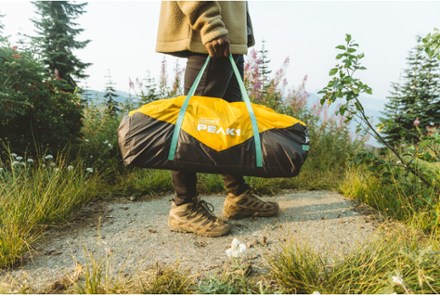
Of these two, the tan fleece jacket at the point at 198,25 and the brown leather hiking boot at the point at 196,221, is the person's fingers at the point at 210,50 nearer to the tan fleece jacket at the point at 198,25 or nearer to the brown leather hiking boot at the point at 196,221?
the tan fleece jacket at the point at 198,25

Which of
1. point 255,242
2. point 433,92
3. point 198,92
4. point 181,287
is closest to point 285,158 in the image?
point 255,242

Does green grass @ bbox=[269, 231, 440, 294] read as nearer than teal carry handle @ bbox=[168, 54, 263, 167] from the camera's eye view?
Yes

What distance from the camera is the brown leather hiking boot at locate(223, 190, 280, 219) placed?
2670mm

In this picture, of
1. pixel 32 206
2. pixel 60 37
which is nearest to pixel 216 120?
pixel 32 206

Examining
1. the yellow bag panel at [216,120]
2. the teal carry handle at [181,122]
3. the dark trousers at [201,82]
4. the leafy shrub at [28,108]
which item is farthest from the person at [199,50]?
the leafy shrub at [28,108]

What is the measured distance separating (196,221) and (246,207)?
1.51 feet

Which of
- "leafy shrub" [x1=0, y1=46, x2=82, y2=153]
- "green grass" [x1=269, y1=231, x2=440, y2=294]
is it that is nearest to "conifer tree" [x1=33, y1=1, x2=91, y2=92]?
"leafy shrub" [x1=0, y1=46, x2=82, y2=153]

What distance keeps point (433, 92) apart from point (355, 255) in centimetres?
1271

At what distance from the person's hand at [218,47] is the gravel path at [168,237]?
113 cm

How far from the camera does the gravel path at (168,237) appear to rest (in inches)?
76.4

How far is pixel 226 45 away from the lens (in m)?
2.14

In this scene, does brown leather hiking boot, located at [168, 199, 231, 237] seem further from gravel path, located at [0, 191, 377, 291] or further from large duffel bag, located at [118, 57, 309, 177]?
large duffel bag, located at [118, 57, 309, 177]

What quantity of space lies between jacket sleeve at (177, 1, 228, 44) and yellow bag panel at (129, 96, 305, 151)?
404mm

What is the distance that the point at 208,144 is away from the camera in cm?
207
